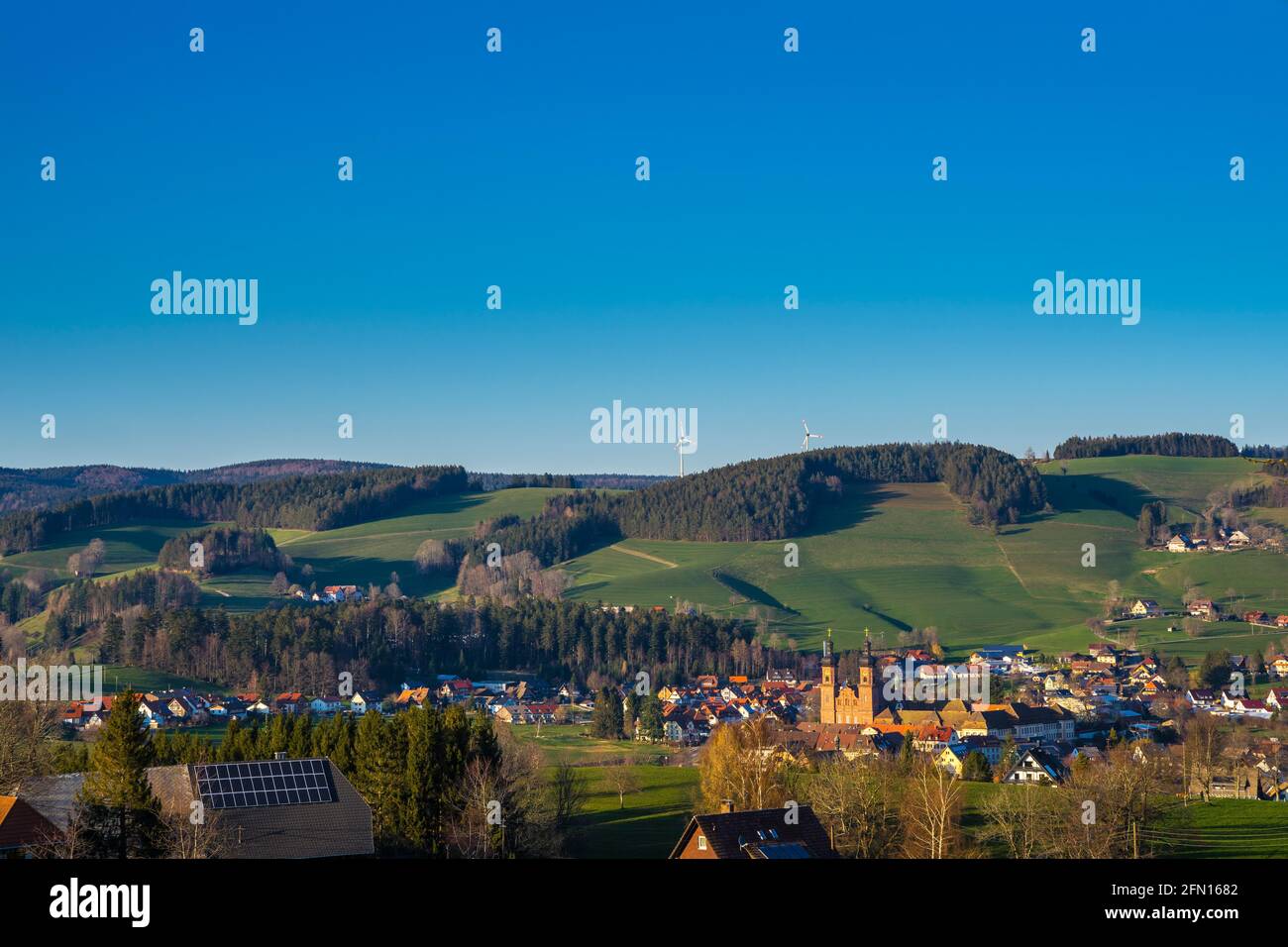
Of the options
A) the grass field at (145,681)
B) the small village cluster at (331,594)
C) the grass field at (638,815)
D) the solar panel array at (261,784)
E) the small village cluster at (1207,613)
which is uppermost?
the solar panel array at (261,784)

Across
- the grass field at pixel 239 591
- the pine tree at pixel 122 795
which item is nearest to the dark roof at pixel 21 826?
the pine tree at pixel 122 795

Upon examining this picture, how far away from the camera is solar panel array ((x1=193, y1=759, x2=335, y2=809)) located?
37062 mm

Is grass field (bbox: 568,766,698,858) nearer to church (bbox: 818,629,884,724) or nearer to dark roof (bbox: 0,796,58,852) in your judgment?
dark roof (bbox: 0,796,58,852)

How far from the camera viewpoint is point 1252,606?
137750 mm

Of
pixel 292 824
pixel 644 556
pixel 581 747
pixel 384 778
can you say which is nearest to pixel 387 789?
pixel 384 778

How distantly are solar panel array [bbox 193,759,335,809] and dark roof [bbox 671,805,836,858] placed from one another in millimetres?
10467

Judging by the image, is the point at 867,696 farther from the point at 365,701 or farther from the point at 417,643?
the point at 417,643

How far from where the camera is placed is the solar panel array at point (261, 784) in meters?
37.1

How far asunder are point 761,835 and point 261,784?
13969 mm

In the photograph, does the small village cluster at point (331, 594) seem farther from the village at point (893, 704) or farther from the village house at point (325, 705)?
the village house at point (325, 705)

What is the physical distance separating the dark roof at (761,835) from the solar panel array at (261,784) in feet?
34.3

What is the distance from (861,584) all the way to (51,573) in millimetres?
102025
